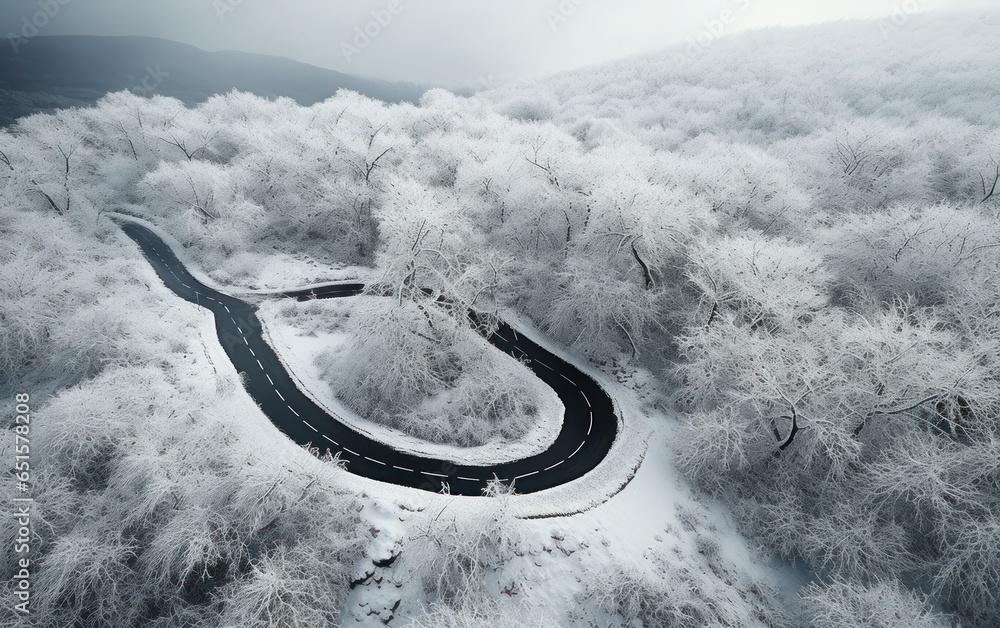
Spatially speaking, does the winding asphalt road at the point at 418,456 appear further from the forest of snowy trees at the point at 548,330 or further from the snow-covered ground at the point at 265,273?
the snow-covered ground at the point at 265,273

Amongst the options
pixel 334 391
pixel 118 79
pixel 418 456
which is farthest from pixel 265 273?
pixel 118 79

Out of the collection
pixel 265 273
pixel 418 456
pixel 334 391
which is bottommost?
pixel 418 456

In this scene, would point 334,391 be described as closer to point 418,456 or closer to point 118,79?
point 418,456

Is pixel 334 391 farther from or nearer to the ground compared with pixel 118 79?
nearer to the ground

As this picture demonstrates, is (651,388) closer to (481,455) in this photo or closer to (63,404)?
(481,455)

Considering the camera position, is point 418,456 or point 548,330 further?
point 548,330
